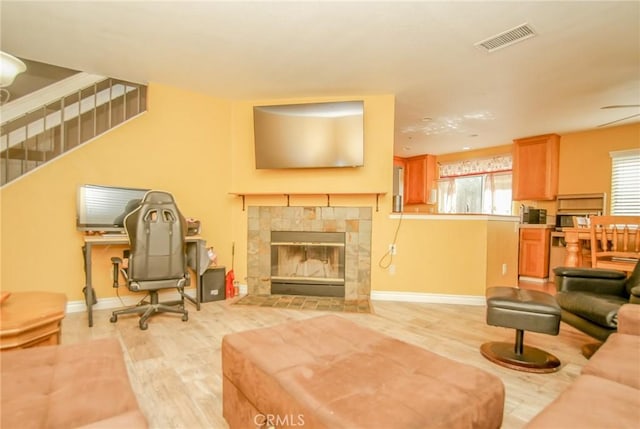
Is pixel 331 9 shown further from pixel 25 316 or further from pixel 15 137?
pixel 15 137

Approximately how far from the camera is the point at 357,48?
2.68 metres

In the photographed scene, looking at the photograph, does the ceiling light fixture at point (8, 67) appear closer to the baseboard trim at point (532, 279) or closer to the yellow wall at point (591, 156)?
the baseboard trim at point (532, 279)

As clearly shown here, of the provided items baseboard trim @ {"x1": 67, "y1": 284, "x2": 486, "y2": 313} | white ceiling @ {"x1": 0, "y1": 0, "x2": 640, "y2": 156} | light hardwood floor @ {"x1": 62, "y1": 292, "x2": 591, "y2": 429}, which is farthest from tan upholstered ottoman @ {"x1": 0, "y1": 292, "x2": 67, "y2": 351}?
white ceiling @ {"x1": 0, "y1": 0, "x2": 640, "y2": 156}

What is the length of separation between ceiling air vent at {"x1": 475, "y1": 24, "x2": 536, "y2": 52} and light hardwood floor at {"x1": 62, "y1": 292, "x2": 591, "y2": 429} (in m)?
2.41

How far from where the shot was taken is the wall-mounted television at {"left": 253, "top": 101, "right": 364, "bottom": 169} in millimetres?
3629

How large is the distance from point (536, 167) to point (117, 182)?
6.14m

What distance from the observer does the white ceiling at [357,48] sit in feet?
7.14

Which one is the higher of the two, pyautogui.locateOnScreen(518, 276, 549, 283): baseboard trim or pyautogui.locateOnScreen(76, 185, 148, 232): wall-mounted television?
pyautogui.locateOnScreen(76, 185, 148, 232): wall-mounted television

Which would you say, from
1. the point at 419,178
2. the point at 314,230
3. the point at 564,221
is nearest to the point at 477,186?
the point at 419,178

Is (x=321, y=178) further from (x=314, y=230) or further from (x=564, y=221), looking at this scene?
(x=564, y=221)

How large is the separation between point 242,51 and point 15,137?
2.36 metres

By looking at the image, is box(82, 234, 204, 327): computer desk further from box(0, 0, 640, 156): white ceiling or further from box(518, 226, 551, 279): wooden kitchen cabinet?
box(518, 226, 551, 279): wooden kitchen cabinet

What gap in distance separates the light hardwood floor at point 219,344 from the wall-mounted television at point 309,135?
1729 mm

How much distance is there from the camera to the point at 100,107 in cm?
332
